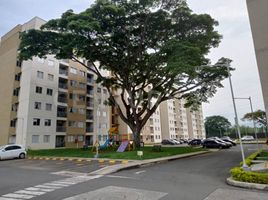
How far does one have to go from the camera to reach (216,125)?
11800 centimetres

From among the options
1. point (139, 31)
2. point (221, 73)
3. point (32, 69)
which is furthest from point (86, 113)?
point (221, 73)

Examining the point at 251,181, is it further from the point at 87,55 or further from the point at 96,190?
the point at 87,55

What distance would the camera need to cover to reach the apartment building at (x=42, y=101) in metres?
35.2

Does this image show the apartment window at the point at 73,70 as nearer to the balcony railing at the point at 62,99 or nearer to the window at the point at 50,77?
the window at the point at 50,77

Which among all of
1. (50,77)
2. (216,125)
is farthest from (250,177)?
(216,125)

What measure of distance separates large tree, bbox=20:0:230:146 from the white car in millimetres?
10091

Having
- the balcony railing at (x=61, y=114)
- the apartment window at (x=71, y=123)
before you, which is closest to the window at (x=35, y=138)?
the balcony railing at (x=61, y=114)

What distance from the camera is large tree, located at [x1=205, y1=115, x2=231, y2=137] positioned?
115881 mm

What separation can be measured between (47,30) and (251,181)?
2474 cm

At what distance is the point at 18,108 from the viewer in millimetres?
36312

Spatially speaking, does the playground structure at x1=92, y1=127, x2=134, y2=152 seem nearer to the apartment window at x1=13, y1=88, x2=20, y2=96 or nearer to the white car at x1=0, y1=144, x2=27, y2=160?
the white car at x1=0, y1=144, x2=27, y2=160

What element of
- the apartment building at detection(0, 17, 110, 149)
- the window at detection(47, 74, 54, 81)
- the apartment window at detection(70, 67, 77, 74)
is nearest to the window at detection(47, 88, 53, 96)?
the apartment building at detection(0, 17, 110, 149)

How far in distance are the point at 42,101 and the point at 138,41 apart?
65.3 feet

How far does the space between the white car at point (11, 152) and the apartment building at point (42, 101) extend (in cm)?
915
